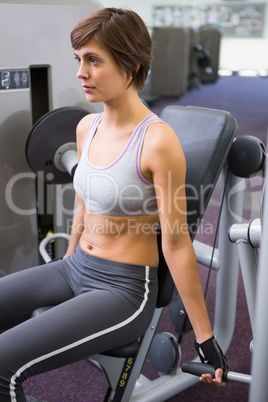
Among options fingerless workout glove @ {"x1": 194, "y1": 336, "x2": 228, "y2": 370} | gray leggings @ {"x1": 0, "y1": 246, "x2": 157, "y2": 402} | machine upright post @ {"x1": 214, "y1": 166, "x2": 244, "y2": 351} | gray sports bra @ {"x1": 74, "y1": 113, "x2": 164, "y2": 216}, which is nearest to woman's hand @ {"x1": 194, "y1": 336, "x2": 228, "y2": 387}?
fingerless workout glove @ {"x1": 194, "y1": 336, "x2": 228, "y2": 370}

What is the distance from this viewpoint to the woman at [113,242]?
3.42 feet

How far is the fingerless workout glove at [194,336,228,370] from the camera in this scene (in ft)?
3.50

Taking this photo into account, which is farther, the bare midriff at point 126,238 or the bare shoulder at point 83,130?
the bare shoulder at point 83,130

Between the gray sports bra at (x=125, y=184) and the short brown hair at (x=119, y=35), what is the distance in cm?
14

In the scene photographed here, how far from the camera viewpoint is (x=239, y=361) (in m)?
1.73

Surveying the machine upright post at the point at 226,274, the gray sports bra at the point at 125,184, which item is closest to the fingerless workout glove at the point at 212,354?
the gray sports bra at the point at 125,184

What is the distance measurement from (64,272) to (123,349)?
26 cm

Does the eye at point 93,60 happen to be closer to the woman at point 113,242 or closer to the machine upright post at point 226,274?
the woman at point 113,242

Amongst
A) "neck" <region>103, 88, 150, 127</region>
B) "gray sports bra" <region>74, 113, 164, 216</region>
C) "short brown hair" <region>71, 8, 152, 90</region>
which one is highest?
"short brown hair" <region>71, 8, 152, 90</region>

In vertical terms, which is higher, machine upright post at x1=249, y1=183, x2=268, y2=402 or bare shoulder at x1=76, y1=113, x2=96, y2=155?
bare shoulder at x1=76, y1=113, x2=96, y2=155

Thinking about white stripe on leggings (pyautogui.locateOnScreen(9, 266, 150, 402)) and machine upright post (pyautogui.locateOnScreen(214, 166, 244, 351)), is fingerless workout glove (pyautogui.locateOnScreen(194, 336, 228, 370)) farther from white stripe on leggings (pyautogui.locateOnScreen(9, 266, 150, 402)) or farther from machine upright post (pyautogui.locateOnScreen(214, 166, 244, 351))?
machine upright post (pyautogui.locateOnScreen(214, 166, 244, 351))

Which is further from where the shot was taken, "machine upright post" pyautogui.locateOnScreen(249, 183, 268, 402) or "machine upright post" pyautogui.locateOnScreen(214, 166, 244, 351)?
"machine upright post" pyautogui.locateOnScreen(214, 166, 244, 351)

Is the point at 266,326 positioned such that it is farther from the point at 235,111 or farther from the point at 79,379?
the point at 235,111

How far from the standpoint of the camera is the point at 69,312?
1068 mm
